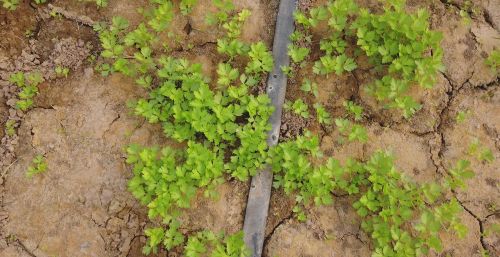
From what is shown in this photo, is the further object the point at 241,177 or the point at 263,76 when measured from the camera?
the point at 263,76

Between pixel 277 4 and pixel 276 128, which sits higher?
pixel 277 4

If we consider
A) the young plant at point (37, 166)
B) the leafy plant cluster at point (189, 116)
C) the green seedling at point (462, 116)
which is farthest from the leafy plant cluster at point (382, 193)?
the young plant at point (37, 166)

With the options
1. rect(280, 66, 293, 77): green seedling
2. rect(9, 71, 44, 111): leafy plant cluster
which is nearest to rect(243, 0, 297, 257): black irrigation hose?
rect(280, 66, 293, 77): green seedling

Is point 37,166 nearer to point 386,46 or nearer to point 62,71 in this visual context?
point 62,71

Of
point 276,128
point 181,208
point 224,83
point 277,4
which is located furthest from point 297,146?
point 277,4

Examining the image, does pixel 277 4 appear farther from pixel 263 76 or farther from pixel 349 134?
pixel 349 134

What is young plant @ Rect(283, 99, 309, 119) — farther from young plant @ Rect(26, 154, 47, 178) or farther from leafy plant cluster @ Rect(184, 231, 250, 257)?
young plant @ Rect(26, 154, 47, 178)
